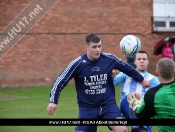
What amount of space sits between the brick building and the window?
0.27 meters

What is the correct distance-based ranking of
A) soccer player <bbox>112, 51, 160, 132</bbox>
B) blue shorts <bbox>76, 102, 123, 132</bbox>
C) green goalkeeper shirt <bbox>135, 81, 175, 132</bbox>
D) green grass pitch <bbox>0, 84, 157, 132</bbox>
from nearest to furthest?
green goalkeeper shirt <bbox>135, 81, 175, 132</bbox> < blue shorts <bbox>76, 102, 123, 132</bbox> < soccer player <bbox>112, 51, 160, 132</bbox> < green grass pitch <bbox>0, 84, 157, 132</bbox>

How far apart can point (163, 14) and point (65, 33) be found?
489 centimetres

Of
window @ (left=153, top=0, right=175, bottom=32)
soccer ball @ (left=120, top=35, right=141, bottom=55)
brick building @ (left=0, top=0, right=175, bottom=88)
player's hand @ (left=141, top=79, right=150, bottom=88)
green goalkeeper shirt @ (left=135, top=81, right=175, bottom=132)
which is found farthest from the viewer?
window @ (left=153, top=0, right=175, bottom=32)

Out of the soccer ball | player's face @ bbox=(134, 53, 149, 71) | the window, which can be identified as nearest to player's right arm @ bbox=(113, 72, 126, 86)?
player's face @ bbox=(134, 53, 149, 71)

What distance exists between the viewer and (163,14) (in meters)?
22.9

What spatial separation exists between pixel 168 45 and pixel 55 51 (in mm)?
5124

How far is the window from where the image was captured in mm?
22859

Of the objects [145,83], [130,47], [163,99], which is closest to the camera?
[163,99]

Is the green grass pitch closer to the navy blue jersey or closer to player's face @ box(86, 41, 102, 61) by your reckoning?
the navy blue jersey

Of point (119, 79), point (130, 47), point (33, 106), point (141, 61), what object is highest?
point (130, 47)

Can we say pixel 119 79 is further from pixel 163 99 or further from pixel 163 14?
pixel 163 14

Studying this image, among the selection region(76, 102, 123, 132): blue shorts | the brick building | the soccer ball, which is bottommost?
region(76, 102, 123, 132): blue shorts

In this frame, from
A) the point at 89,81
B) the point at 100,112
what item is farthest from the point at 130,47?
the point at 100,112

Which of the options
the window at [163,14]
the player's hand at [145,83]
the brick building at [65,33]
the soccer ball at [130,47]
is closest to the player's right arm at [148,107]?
the player's hand at [145,83]
